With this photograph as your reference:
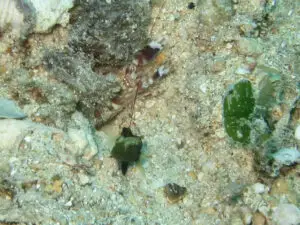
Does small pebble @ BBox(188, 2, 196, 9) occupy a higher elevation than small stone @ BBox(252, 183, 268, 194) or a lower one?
higher

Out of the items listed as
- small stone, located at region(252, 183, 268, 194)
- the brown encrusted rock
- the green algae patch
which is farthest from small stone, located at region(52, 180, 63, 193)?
small stone, located at region(252, 183, 268, 194)

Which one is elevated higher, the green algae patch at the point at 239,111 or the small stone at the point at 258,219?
the green algae patch at the point at 239,111

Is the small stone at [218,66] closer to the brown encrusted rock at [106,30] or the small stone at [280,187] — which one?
the brown encrusted rock at [106,30]

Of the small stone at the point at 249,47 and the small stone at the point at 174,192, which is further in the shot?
the small stone at the point at 249,47

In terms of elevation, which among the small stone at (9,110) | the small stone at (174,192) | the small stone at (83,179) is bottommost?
the small stone at (174,192)

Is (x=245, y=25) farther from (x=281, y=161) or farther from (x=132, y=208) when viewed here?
(x=132, y=208)

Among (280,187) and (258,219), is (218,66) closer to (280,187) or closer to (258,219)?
(280,187)

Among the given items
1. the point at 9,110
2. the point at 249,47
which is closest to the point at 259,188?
the point at 249,47

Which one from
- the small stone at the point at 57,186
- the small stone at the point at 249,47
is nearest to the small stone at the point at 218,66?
the small stone at the point at 249,47

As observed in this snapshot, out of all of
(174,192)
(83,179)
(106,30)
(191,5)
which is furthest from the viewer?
(191,5)

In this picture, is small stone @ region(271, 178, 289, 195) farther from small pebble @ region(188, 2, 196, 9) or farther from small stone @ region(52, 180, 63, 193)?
small pebble @ region(188, 2, 196, 9)
